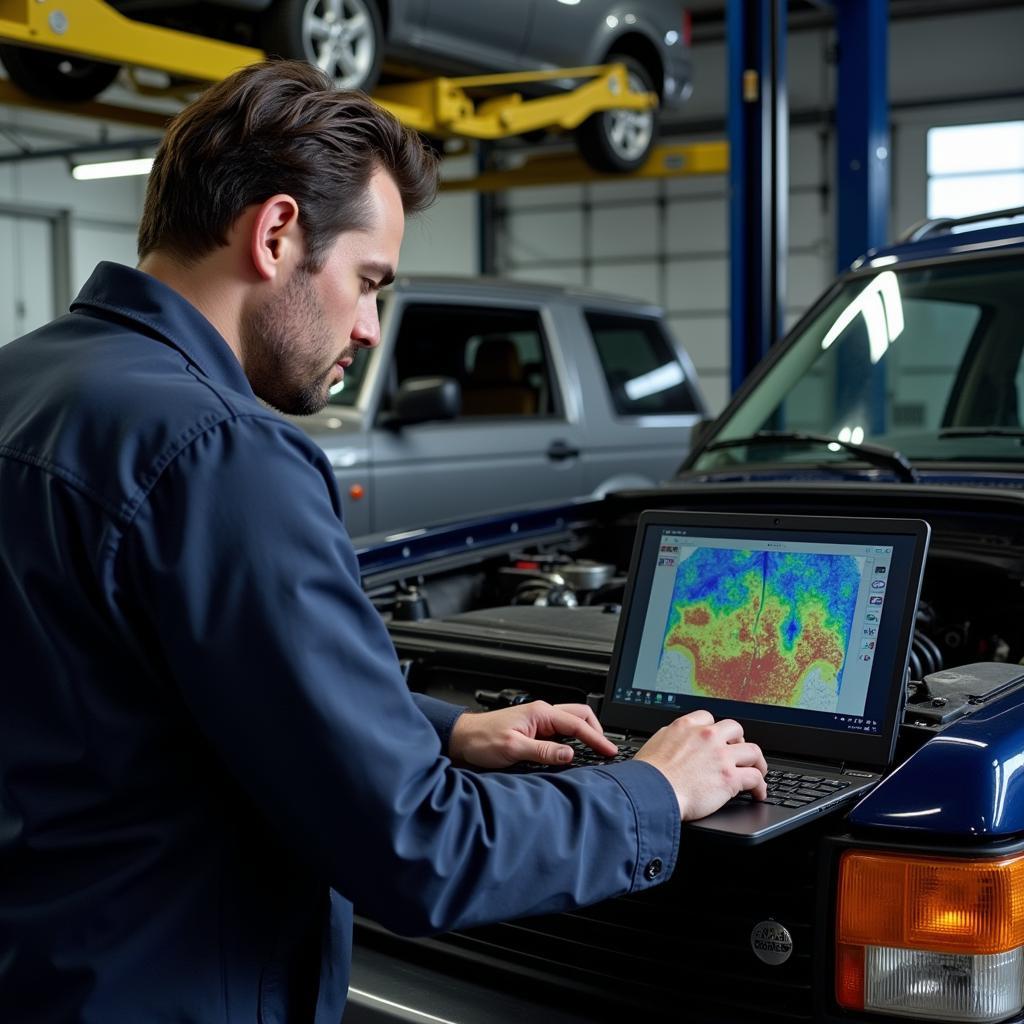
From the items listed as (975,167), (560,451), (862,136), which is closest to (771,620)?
(862,136)

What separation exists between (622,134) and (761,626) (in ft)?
20.3

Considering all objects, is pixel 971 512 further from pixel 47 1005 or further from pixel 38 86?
pixel 38 86

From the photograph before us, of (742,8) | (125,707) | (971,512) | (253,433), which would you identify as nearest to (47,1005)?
(125,707)

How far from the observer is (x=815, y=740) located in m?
1.77

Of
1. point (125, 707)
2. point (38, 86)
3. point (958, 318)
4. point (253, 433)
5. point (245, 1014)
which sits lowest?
point (245, 1014)

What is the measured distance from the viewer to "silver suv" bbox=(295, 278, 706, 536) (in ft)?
17.2

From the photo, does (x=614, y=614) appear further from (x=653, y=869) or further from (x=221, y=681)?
(x=221, y=681)

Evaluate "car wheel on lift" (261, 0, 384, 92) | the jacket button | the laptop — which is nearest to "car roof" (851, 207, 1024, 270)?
the laptop

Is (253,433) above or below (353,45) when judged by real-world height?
below

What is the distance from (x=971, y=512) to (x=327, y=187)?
58.6 inches

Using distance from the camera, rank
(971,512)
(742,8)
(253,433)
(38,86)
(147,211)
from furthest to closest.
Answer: (38,86) → (742,8) → (971,512) → (147,211) → (253,433)

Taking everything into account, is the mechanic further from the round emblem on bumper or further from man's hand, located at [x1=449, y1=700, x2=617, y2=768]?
the round emblem on bumper

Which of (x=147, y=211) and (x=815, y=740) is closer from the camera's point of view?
(x=147, y=211)

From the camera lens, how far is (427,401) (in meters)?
4.97
